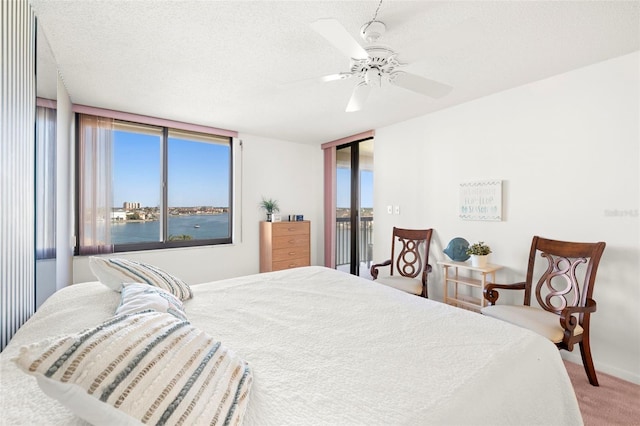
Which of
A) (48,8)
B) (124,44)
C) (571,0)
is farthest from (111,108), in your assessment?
(571,0)

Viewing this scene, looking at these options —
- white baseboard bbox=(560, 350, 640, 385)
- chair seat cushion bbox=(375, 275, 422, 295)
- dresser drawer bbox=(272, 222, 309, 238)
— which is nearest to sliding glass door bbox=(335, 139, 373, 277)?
dresser drawer bbox=(272, 222, 309, 238)

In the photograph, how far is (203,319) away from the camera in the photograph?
1513 millimetres

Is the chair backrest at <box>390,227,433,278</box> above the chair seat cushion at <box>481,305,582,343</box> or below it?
above

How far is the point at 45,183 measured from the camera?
1.99 metres

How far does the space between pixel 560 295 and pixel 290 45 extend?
2810 millimetres

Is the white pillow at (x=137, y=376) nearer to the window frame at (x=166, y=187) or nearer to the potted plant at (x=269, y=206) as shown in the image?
the window frame at (x=166, y=187)

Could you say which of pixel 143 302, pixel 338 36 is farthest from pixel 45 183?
pixel 338 36

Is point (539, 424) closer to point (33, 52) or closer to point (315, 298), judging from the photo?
point (315, 298)

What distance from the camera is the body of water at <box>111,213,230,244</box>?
3.69 metres

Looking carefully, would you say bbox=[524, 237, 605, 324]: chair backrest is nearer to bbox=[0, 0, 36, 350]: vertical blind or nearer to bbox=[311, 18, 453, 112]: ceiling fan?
bbox=[311, 18, 453, 112]: ceiling fan

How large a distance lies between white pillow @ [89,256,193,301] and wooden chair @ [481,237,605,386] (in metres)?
2.36

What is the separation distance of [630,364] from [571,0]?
2.52 meters

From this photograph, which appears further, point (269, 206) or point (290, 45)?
point (269, 206)

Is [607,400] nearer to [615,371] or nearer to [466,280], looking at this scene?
[615,371]
